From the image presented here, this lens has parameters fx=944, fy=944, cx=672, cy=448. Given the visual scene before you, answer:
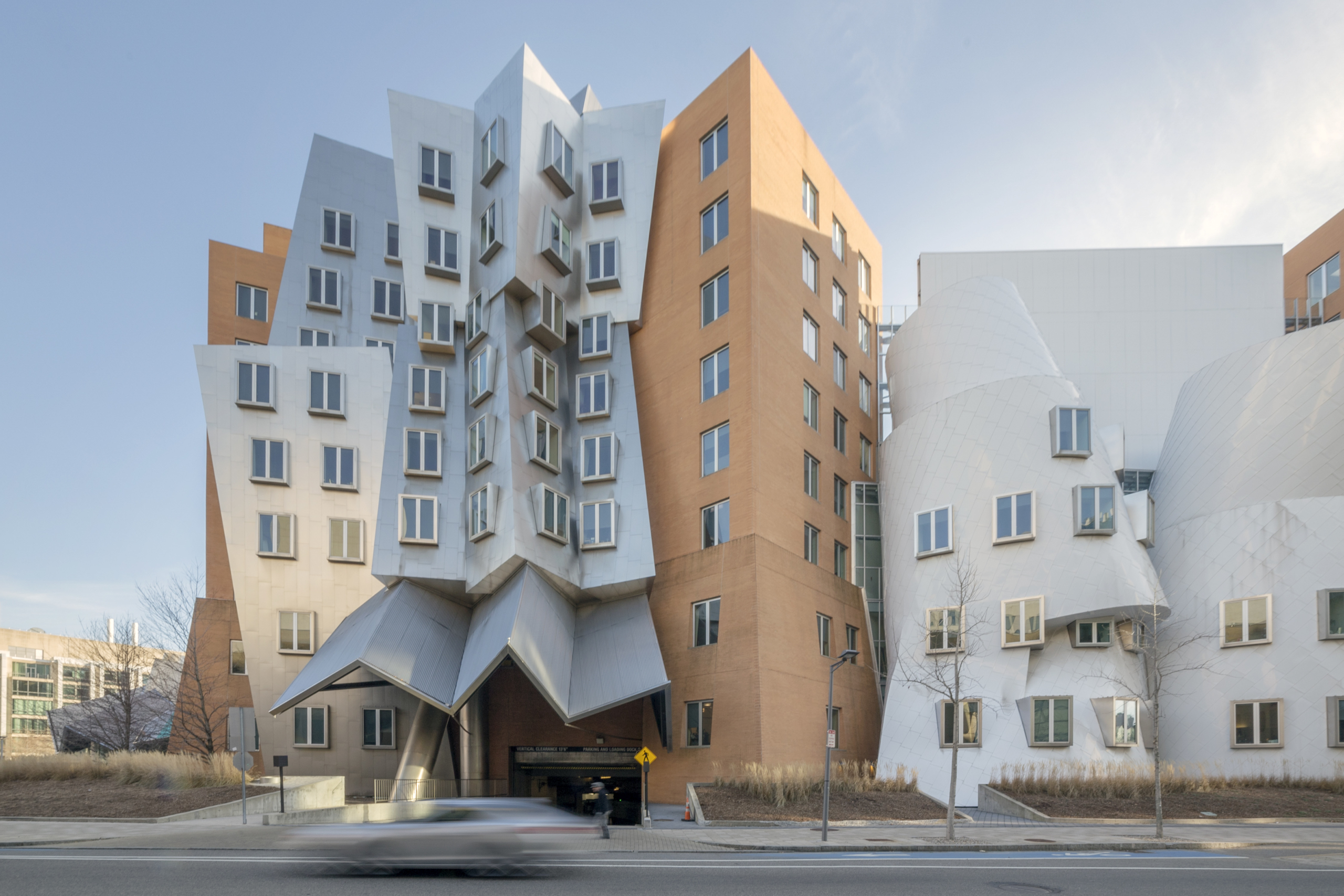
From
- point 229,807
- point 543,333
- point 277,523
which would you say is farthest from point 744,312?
point 229,807

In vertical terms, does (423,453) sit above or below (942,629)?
above

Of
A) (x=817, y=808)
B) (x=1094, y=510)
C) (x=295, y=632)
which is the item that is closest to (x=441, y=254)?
(x=295, y=632)

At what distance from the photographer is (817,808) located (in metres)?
28.6

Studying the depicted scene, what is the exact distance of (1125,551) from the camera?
35719mm

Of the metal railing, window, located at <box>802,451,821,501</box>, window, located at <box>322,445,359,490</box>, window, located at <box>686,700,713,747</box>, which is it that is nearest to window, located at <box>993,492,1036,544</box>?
window, located at <box>802,451,821,501</box>

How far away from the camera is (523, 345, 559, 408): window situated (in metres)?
37.6

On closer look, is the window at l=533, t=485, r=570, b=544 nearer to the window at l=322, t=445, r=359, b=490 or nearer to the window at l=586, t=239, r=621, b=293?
the window at l=586, t=239, r=621, b=293

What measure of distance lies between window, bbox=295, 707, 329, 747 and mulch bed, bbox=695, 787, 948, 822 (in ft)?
56.8

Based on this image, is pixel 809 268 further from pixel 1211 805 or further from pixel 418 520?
pixel 1211 805

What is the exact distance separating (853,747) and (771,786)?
38.9 feet

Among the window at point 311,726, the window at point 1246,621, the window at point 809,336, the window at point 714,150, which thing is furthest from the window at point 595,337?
the window at point 1246,621

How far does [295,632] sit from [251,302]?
65.3 feet

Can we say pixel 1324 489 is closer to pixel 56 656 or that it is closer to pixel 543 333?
pixel 543 333

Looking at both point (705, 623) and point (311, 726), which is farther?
point (311, 726)
